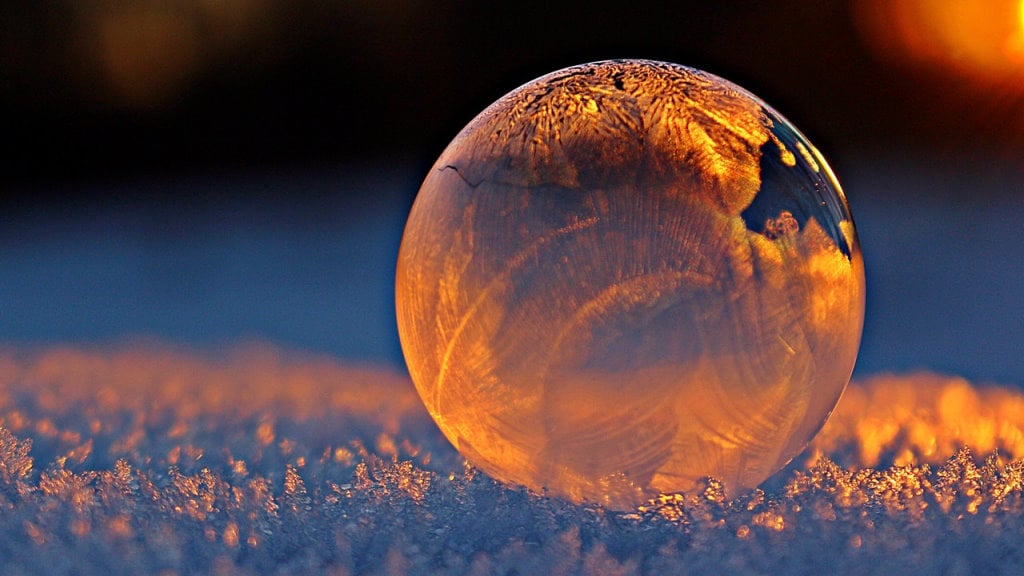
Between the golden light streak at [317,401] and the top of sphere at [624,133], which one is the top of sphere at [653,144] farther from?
the golden light streak at [317,401]

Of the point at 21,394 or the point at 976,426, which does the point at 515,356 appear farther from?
the point at 21,394

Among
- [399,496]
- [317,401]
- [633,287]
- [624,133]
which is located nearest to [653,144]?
[624,133]

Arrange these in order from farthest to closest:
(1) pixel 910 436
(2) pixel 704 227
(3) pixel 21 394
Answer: (3) pixel 21 394 < (1) pixel 910 436 < (2) pixel 704 227

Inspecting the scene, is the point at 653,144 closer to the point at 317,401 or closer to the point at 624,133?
the point at 624,133

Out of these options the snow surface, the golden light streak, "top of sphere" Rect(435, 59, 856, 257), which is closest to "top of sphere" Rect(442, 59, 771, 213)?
"top of sphere" Rect(435, 59, 856, 257)

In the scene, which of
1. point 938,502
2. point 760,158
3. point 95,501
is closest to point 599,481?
point 760,158

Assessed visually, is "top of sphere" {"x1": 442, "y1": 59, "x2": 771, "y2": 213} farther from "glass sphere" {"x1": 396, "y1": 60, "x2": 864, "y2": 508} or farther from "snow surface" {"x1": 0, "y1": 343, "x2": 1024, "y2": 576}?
"snow surface" {"x1": 0, "y1": 343, "x2": 1024, "y2": 576}

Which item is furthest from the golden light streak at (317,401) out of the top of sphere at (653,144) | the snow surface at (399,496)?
the top of sphere at (653,144)
